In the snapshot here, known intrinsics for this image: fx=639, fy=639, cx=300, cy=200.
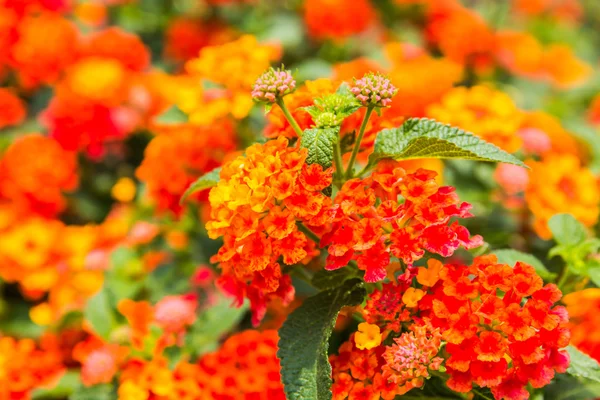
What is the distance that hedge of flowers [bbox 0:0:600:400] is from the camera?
84 centimetres

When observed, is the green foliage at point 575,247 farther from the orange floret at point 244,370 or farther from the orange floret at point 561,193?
the orange floret at point 244,370

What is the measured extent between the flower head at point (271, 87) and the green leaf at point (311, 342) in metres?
0.29

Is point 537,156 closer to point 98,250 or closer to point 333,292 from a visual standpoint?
point 333,292

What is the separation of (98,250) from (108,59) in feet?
2.11

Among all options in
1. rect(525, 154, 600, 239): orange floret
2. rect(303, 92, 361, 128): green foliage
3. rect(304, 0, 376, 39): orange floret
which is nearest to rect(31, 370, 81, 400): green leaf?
rect(303, 92, 361, 128): green foliage

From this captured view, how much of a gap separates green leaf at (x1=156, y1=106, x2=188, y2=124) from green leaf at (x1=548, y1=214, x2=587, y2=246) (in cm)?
78

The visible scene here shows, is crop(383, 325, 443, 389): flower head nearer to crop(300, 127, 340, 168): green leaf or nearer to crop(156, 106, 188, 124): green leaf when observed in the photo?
crop(300, 127, 340, 168): green leaf

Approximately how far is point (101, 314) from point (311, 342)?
57 centimetres

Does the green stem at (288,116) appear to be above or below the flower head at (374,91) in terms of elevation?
below

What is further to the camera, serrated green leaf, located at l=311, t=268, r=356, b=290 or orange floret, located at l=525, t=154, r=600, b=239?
orange floret, located at l=525, t=154, r=600, b=239

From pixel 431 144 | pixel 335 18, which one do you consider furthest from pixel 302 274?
pixel 335 18

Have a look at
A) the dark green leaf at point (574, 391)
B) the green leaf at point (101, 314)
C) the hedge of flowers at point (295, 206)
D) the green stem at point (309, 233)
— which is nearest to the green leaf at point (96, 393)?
the hedge of flowers at point (295, 206)

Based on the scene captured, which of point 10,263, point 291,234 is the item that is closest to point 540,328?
point 291,234

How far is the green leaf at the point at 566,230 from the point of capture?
1.07 m
